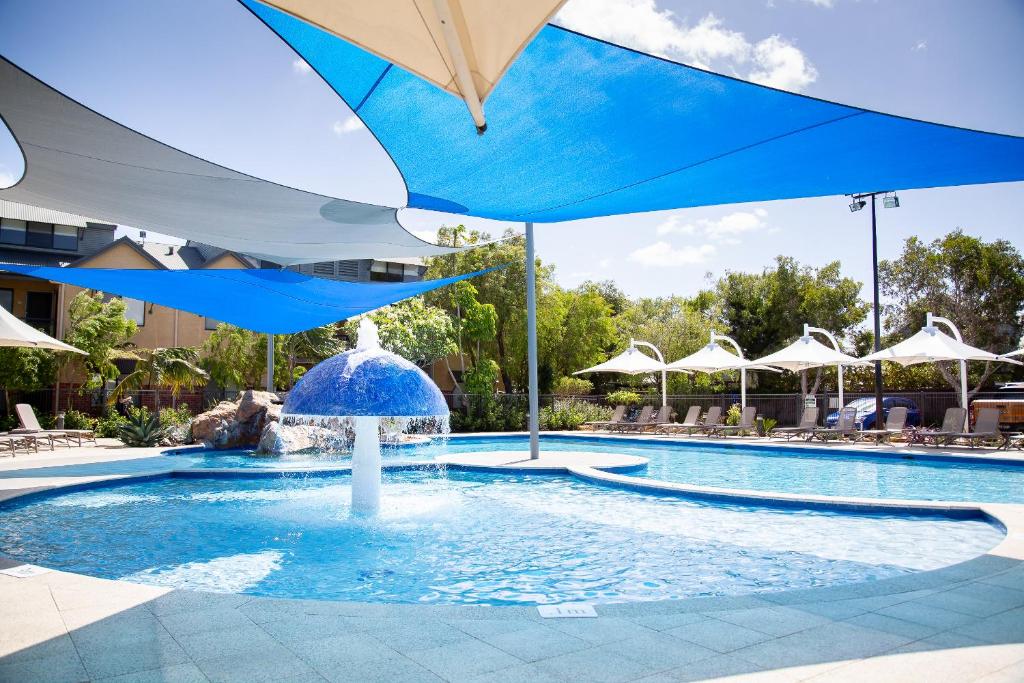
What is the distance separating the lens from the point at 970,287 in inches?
989

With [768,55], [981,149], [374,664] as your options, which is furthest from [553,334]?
[374,664]

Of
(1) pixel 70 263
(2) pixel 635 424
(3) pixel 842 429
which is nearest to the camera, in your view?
(3) pixel 842 429

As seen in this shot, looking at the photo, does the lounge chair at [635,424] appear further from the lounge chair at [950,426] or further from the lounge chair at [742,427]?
the lounge chair at [950,426]

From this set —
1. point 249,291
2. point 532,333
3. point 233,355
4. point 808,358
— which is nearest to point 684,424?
point 808,358

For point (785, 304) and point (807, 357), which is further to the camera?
point (785, 304)

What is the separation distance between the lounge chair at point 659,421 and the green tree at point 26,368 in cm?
1603

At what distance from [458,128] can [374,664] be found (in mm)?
3768

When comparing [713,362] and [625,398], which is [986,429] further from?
[625,398]

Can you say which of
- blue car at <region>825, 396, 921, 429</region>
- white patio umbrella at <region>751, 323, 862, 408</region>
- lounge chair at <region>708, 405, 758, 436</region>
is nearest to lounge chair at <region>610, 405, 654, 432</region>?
lounge chair at <region>708, 405, 758, 436</region>

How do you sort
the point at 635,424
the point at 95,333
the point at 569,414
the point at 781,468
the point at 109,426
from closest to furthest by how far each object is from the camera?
the point at 781,468 < the point at 109,426 < the point at 635,424 < the point at 95,333 < the point at 569,414

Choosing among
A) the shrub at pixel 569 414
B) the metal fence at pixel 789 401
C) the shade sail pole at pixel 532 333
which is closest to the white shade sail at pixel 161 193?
the shade sail pole at pixel 532 333

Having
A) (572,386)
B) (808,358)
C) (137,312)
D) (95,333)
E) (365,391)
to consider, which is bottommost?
(572,386)

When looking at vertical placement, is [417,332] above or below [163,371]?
above

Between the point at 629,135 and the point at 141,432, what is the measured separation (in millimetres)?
13696
